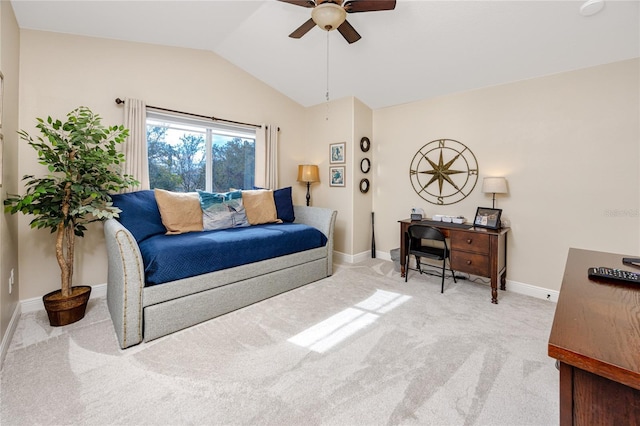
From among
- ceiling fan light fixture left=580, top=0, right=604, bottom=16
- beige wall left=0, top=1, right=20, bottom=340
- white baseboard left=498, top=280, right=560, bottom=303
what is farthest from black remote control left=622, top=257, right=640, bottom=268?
beige wall left=0, top=1, right=20, bottom=340

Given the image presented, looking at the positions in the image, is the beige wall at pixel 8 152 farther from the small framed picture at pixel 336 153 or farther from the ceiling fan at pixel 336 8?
the small framed picture at pixel 336 153

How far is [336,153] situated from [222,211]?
1904 mm

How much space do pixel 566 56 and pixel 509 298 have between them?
7.57 feet

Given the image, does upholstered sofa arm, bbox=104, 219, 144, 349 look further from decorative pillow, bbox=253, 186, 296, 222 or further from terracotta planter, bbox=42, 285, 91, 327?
decorative pillow, bbox=253, 186, 296, 222

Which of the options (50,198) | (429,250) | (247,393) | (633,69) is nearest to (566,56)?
(633,69)

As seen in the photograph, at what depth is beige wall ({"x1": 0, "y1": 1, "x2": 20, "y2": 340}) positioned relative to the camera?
1864 millimetres

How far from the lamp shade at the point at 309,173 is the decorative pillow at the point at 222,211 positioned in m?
1.15

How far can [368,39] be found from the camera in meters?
2.77

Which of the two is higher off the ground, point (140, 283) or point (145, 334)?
point (140, 283)

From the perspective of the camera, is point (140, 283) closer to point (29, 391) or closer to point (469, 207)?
point (29, 391)

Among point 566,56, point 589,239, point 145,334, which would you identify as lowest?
point 145,334

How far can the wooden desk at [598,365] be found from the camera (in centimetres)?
62

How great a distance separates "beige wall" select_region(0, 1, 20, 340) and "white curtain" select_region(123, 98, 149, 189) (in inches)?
29.9

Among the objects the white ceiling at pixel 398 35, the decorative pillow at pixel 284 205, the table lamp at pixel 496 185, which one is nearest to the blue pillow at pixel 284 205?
the decorative pillow at pixel 284 205
